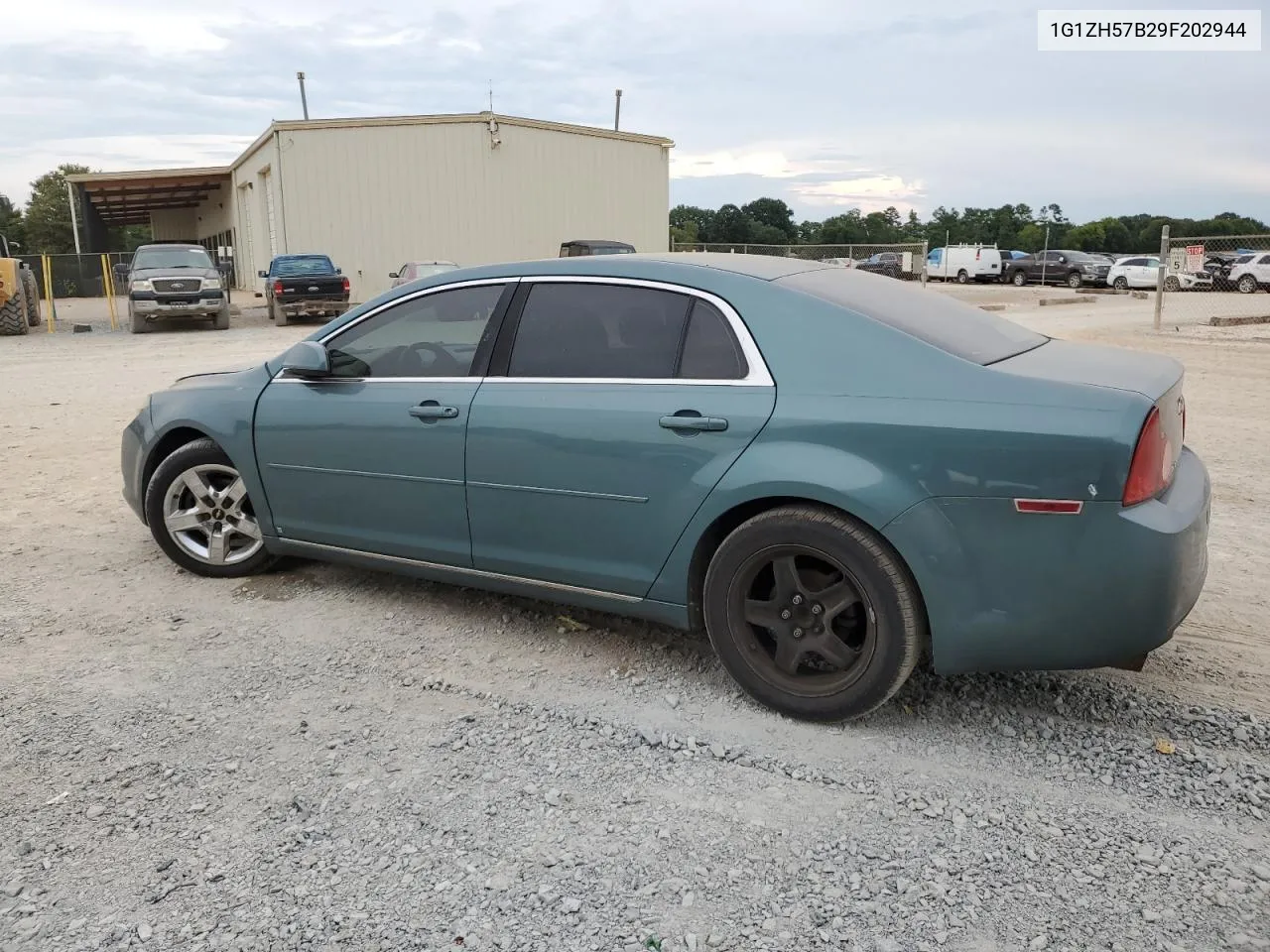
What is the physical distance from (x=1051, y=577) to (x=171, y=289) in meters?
21.9

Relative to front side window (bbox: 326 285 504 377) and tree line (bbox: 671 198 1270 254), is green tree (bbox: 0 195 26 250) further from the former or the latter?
front side window (bbox: 326 285 504 377)

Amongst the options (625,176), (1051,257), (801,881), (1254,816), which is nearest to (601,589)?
(801,881)

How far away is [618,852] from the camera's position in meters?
2.87

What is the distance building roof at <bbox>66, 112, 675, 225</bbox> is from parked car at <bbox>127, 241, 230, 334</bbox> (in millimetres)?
6651

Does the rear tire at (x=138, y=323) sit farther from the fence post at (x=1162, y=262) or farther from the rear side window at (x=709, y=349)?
the rear side window at (x=709, y=349)

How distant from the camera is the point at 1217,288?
120 feet

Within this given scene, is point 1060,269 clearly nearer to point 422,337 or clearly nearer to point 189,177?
point 189,177

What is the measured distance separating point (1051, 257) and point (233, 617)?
1611 inches

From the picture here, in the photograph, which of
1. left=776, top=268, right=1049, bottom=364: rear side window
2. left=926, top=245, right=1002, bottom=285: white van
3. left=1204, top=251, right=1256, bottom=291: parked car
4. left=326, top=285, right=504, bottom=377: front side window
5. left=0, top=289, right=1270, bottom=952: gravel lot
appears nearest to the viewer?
left=0, top=289, right=1270, bottom=952: gravel lot

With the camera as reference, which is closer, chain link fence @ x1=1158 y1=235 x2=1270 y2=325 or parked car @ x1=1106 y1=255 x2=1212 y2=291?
chain link fence @ x1=1158 y1=235 x2=1270 y2=325

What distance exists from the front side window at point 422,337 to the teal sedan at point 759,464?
1 cm

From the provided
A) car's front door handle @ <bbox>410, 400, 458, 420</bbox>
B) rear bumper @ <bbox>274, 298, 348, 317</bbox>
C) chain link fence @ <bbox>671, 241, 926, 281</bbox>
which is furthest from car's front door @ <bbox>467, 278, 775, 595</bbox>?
chain link fence @ <bbox>671, 241, 926, 281</bbox>

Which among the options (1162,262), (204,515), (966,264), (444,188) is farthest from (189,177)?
(204,515)

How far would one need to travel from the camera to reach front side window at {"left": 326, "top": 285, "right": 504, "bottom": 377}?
14.3ft
